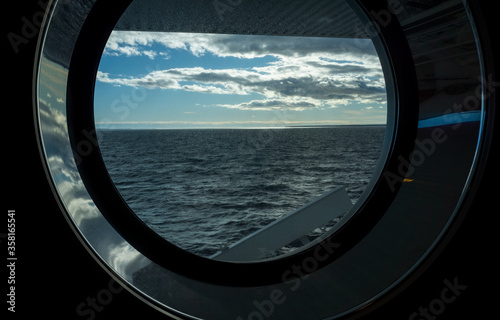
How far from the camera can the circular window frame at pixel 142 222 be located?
0.56 metres

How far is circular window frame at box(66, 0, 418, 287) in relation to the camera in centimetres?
56

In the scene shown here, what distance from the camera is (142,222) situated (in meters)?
0.59

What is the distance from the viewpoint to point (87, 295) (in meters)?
0.51

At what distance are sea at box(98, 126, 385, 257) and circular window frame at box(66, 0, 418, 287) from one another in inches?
404

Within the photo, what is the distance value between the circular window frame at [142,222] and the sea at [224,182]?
10269 millimetres

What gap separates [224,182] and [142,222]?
2137cm

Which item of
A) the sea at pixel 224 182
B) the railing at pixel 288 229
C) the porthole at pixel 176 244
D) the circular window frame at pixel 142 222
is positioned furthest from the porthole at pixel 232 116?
the circular window frame at pixel 142 222

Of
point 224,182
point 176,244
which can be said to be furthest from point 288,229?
point 224,182

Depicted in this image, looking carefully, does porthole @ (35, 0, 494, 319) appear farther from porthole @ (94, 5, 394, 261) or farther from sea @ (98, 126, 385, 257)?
porthole @ (94, 5, 394, 261)

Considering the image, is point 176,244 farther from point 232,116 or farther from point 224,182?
point 232,116

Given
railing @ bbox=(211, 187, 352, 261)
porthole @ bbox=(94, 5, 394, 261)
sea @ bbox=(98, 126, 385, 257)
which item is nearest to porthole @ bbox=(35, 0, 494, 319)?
railing @ bbox=(211, 187, 352, 261)

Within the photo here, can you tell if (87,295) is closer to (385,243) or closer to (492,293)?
(492,293)

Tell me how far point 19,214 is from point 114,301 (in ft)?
0.59

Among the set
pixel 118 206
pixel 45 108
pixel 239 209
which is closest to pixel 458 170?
pixel 118 206
